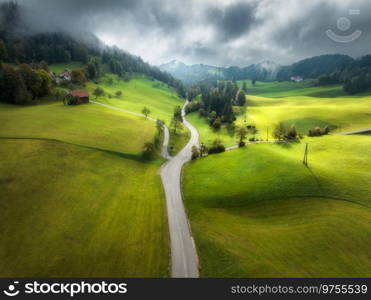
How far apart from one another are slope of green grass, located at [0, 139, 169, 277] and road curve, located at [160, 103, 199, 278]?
1745 mm

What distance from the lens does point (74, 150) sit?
5916 centimetres

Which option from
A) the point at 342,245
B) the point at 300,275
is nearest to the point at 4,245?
the point at 300,275

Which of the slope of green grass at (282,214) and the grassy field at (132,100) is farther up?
the grassy field at (132,100)

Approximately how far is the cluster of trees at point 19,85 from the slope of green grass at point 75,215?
51799 mm

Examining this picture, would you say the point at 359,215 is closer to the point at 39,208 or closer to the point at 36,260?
the point at 36,260

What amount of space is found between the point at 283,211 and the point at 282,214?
37.3 inches

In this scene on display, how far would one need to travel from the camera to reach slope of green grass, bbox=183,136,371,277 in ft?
104

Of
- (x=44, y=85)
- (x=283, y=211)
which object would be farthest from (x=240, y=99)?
(x=283, y=211)

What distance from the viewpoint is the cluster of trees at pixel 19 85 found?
3556 inches

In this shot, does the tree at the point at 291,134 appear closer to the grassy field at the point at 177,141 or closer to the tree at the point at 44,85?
the grassy field at the point at 177,141

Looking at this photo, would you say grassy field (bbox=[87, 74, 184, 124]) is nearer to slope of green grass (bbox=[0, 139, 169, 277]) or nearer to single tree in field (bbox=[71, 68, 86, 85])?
single tree in field (bbox=[71, 68, 86, 85])

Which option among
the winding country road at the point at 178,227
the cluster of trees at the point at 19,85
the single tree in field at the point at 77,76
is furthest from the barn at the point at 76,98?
the winding country road at the point at 178,227

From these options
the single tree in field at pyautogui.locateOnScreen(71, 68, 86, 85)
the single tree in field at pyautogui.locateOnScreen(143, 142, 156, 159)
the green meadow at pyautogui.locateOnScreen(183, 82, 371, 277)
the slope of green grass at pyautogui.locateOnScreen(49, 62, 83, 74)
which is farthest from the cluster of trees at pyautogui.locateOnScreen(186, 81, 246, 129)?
the slope of green grass at pyautogui.locateOnScreen(49, 62, 83, 74)

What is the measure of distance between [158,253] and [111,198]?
19.4 metres
